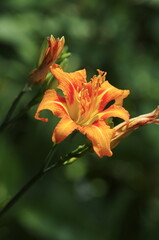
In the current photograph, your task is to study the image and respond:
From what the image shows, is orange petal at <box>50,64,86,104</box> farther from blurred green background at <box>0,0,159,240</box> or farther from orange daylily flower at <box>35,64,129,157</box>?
blurred green background at <box>0,0,159,240</box>

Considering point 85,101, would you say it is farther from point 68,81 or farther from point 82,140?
point 82,140

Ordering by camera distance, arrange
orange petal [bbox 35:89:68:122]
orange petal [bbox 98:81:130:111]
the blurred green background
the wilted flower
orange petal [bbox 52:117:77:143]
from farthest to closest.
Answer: the blurred green background → orange petal [bbox 98:81:130:111] → the wilted flower → orange petal [bbox 35:89:68:122] → orange petal [bbox 52:117:77:143]

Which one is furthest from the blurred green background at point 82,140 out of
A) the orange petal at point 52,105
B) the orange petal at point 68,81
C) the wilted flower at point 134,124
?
the wilted flower at point 134,124

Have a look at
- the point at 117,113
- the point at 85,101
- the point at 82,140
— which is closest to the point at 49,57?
the point at 85,101

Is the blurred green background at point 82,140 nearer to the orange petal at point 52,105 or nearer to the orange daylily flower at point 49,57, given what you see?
the orange daylily flower at point 49,57

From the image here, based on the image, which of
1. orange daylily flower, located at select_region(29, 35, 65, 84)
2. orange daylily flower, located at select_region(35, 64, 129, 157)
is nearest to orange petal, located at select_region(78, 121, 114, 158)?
orange daylily flower, located at select_region(35, 64, 129, 157)
